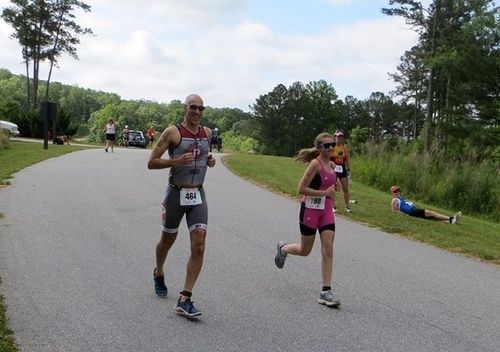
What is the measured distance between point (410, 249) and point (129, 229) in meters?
Answer: 4.64

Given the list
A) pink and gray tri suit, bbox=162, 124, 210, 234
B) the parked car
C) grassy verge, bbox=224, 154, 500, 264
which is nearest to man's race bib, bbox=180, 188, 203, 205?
pink and gray tri suit, bbox=162, 124, 210, 234

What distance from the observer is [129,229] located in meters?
9.34

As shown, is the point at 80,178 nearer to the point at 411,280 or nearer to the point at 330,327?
the point at 411,280

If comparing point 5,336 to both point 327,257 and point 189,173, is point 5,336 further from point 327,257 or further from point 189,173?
point 327,257

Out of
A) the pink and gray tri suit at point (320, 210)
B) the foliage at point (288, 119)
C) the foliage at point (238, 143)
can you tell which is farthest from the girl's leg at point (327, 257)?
the foliage at point (238, 143)

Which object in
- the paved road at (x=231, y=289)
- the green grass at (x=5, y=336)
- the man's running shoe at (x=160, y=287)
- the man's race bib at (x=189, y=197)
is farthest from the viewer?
the man's running shoe at (x=160, y=287)

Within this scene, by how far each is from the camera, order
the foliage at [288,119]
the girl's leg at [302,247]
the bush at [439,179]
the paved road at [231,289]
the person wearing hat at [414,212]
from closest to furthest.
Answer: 1. the paved road at [231,289]
2. the girl's leg at [302,247]
3. the person wearing hat at [414,212]
4. the bush at [439,179]
5. the foliage at [288,119]

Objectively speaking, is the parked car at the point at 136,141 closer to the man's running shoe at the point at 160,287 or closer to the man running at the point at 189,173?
the man's running shoe at the point at 160,287

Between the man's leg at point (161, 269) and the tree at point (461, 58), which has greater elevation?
the tree at point (461, 58)

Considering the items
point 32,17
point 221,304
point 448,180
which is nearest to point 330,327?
point 221,304

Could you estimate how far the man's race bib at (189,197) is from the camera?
212 inches

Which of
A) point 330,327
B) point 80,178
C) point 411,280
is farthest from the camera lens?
point 80,178

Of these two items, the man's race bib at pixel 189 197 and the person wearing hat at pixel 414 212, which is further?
the person wearing hat at pixel 414 212

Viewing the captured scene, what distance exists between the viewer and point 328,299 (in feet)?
18.9
